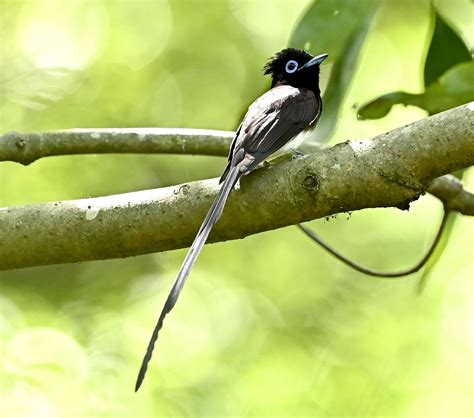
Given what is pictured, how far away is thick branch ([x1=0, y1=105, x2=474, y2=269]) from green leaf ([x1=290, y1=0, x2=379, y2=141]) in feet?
4.36

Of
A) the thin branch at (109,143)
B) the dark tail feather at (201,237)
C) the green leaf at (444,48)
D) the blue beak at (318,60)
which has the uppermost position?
the blue beak at (318,60)

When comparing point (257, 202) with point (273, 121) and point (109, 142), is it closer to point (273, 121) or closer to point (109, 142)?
point (273, 121)

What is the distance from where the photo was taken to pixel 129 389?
5.96 m

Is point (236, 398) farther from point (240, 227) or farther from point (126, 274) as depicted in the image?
point (240, 227)

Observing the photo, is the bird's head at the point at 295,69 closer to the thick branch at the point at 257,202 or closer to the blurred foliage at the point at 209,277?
the blurred foliage at the point at 209,277

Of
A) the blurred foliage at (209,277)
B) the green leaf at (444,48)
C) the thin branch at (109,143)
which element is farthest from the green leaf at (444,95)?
the blurred foliage at (209,277)

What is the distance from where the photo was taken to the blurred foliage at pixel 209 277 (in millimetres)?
6074

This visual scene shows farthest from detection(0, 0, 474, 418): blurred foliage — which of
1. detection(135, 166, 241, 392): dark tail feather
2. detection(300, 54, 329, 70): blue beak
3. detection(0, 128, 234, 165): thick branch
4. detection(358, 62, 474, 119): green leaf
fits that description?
detection(135, 166, 241, 392): dark tail feather

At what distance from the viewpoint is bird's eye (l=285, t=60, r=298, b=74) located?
15.0 feet

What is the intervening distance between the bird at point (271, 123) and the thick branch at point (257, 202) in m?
0.12

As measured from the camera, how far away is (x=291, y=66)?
461cm

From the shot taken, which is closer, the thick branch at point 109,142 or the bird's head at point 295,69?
the thick branch at point 109,142

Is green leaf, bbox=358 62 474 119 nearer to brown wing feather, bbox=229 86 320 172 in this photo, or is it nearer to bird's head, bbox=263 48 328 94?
brown wing feather, bbox=229 86 320 172

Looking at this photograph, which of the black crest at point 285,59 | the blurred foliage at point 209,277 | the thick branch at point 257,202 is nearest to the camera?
the thick branch at point 257,202
